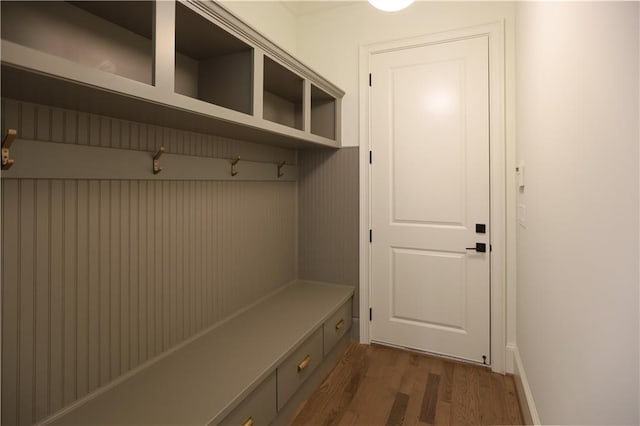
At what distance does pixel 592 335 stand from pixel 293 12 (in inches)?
120

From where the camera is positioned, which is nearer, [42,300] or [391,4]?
[42,300]

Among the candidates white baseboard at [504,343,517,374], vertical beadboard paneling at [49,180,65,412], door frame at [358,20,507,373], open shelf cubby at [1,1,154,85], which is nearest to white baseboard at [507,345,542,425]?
white baseboard at [504,343,517,374]

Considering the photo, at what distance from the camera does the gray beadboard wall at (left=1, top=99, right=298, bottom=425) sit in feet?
3.78

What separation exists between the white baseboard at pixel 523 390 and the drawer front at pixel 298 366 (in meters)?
1.17

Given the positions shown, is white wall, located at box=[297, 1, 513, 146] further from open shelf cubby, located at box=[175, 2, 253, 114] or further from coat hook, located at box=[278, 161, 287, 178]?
open shelf cubby, located at box=[175, 2, 253, 114]

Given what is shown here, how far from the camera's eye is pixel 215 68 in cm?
179

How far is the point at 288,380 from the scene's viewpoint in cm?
180

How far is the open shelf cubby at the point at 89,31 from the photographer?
3.73 ft

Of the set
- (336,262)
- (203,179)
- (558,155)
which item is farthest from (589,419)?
(336,262)

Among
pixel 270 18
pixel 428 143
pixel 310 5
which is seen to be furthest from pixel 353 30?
pixel 428 143

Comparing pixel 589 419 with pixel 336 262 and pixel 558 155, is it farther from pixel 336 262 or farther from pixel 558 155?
pixel 336 262

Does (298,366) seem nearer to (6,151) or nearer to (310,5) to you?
(6,151)

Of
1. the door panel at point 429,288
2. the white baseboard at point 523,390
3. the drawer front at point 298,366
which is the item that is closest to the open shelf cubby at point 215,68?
the drawer front at point 298,366

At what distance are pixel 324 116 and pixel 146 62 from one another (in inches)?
61.0
